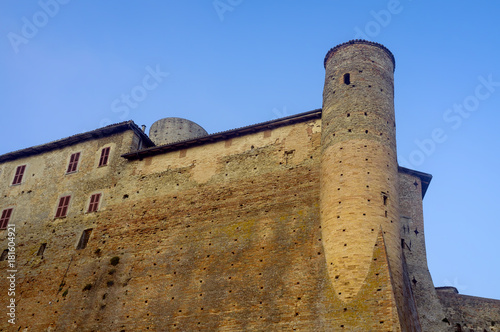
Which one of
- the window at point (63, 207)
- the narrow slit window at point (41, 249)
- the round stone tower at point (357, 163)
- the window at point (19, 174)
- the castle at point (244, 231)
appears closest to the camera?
the round stone tower at point (357, 163)

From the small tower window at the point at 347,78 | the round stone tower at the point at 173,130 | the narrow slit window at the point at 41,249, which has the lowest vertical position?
the narrow slit window at the point at 41,249

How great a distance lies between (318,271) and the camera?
1972 cm

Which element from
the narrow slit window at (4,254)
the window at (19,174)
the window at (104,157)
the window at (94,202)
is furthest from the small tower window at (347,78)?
the narrow slit window at (4,254)

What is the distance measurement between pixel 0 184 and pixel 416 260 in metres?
22.5

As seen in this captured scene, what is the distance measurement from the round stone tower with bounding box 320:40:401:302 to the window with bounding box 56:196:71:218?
44.3ft

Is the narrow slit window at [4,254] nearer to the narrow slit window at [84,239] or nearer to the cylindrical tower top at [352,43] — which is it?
the narrow slit window at [84,239]

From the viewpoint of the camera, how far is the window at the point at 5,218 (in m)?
29.2

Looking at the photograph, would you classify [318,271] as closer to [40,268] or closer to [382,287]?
[382,287]

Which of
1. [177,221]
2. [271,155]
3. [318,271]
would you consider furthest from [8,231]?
[318,271]

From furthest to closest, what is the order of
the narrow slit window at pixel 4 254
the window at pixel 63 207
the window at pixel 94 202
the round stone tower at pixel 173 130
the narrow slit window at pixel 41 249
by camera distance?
the round stone tower at pixel 173 130
the narrow slit window at pixel 4 254
the window at pixel 63 207
the window at pixel 94 202
the narrow slit window at pixel 41 249

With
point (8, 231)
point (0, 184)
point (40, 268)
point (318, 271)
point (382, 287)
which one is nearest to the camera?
point (382, 287)

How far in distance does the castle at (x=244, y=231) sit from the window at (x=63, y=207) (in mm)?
115

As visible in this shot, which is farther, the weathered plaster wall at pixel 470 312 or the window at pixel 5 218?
the window at pixel 5 218

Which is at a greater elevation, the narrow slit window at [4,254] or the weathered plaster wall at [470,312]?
the narrow slit window at [4,254]
